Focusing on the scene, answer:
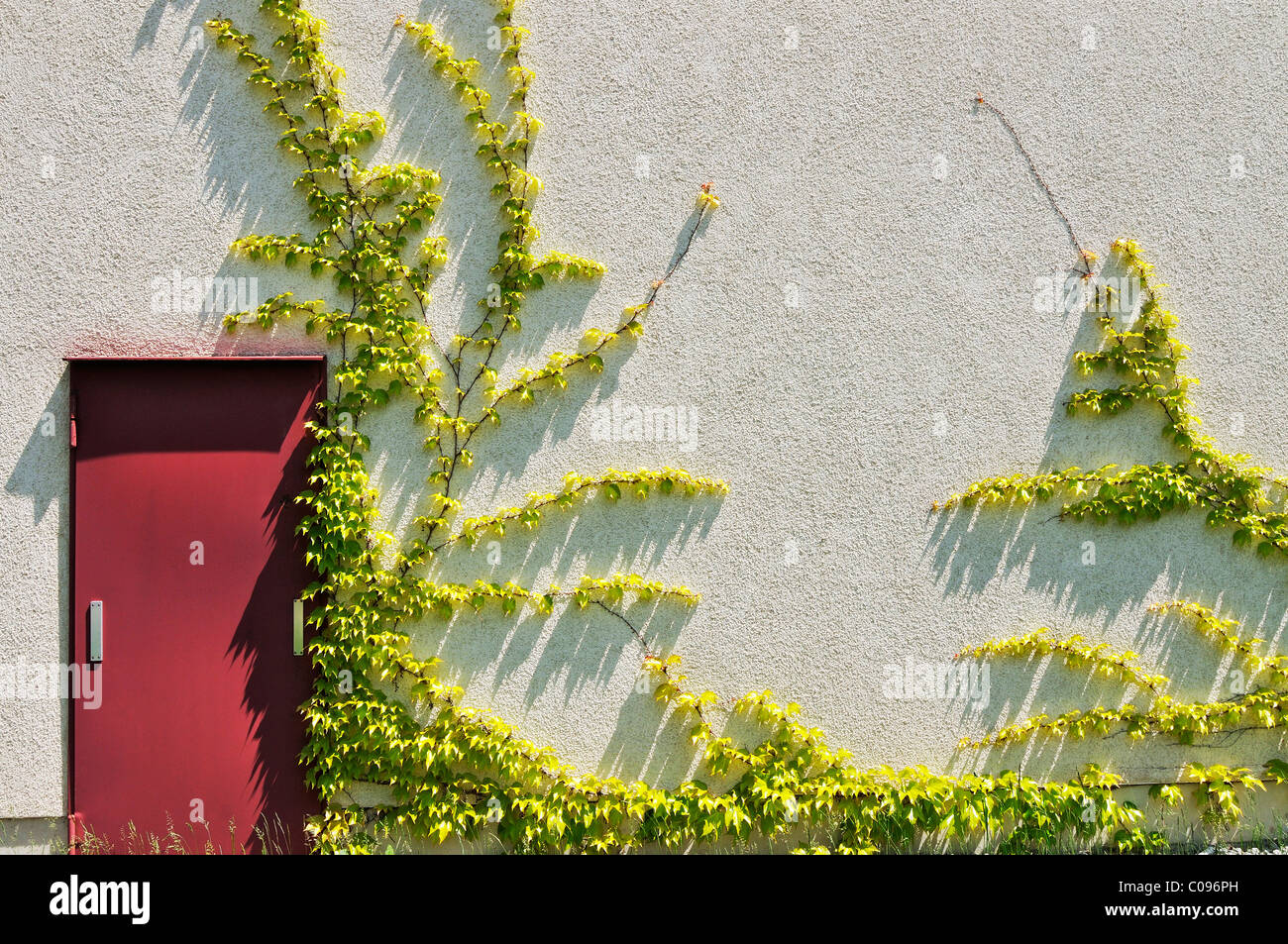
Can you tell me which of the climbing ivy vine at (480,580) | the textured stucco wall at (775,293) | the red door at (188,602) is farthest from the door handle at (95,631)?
the climbing ivy vine at (480,580)

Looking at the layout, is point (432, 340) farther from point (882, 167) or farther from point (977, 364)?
point (977, 364)

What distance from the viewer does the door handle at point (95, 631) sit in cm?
449

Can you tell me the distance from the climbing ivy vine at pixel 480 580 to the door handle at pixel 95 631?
113 centimetres

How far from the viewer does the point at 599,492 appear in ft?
15.5

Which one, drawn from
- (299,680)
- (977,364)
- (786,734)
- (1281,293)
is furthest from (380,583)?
(1281,293)

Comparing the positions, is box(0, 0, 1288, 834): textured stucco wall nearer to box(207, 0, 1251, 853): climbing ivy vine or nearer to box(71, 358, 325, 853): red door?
box(207, 0, 1251, 853): climbing ivy vine

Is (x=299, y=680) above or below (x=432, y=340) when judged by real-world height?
below

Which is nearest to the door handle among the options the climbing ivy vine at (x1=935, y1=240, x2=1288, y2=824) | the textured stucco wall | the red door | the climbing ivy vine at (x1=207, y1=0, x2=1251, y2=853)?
the red door

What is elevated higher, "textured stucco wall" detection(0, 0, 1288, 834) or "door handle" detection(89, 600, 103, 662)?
"textured stucco wall" detection(0, 0, 1288, 834)

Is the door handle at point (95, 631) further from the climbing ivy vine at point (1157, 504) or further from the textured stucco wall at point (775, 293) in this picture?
the climbing ivy vine at point (1157, 504)

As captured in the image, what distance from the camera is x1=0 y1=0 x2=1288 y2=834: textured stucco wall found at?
4.68 meters

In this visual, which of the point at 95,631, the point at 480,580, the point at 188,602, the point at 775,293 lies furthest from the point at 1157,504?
the point at 95,631

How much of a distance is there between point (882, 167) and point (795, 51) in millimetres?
839

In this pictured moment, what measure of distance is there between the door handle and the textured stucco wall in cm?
24
